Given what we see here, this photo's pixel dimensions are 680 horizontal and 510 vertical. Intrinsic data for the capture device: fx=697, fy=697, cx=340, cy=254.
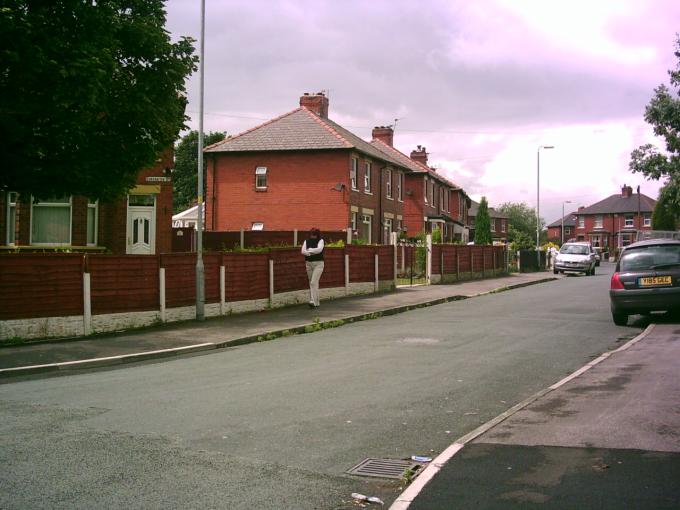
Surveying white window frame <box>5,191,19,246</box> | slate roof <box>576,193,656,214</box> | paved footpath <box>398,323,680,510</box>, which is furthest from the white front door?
slate roof <box>576,193,656,214</box>

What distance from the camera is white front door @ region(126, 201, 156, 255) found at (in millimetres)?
24266

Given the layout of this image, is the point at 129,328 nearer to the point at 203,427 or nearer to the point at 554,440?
the point at 203,427

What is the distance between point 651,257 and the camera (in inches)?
543

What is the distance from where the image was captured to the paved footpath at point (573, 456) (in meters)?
4.38

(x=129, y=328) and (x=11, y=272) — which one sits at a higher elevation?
(x=11, y=272)

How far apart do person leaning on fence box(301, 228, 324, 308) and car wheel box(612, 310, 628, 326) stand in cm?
740

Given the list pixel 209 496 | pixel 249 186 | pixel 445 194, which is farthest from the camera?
pixel 445 194

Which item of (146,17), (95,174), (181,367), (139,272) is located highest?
(146,17)

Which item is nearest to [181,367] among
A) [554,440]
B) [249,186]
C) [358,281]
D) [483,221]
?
[554,440]

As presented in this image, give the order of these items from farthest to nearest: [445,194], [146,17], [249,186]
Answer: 1. [445,194]
2. [249,186]
3. [146,17]

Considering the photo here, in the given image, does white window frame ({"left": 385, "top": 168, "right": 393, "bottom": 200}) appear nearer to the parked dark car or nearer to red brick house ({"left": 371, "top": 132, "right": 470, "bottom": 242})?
red brick house ({"left": 371, "top": 132, "right": 470, "bottom": 242})

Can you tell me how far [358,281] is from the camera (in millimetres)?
22344

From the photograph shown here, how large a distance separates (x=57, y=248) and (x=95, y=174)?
23.7ft

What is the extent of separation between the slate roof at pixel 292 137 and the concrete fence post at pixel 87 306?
2322 centimetres
